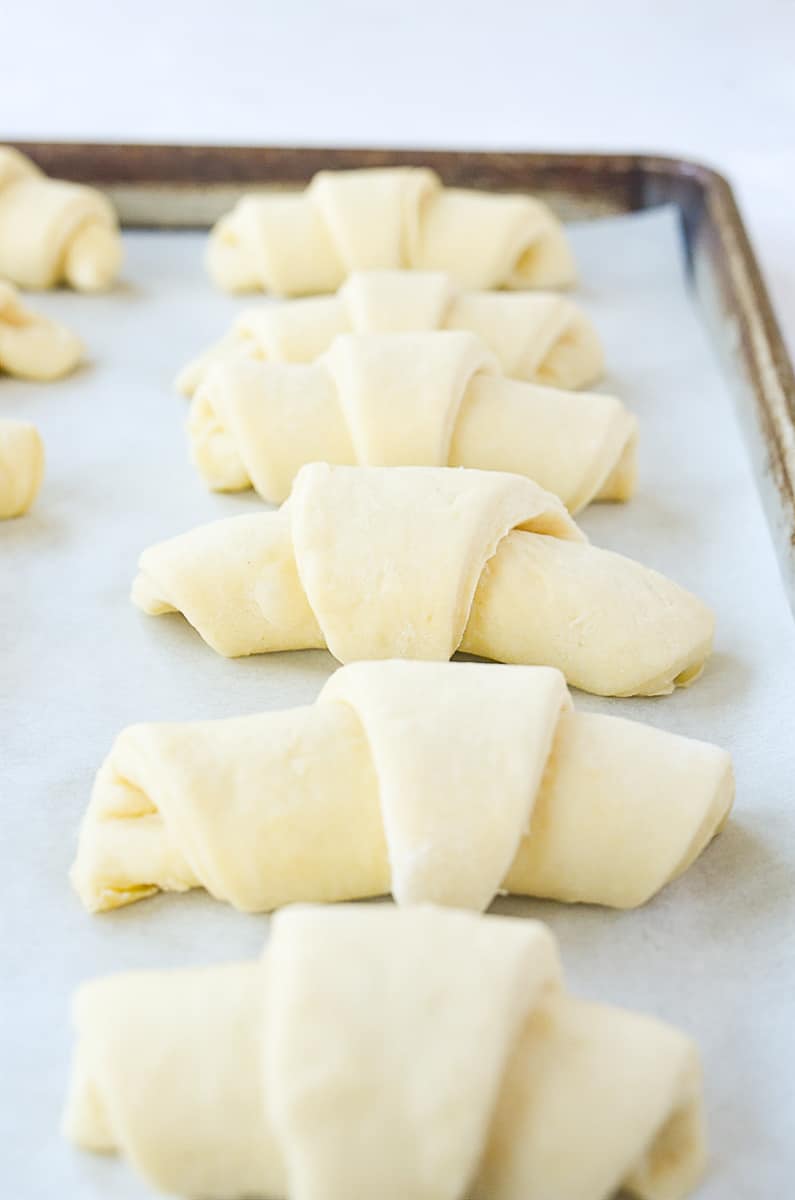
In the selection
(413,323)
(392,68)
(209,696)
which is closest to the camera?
(209,696)

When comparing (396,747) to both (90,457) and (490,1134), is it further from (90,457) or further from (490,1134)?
(90,457)

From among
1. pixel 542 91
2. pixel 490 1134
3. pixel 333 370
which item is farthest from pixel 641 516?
pixel 542 91

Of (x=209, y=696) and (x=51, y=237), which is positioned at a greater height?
(x=51, y=237)

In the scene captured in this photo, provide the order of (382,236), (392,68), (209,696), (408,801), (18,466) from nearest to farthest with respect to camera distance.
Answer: (408,801)
(209,696)
(18,466)
(382,236)
(392,68)

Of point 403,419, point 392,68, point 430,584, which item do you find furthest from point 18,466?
point 392,68

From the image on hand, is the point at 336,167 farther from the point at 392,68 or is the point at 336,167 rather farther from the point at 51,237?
the point at 392,68

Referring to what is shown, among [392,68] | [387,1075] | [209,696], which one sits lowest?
[209,696]
